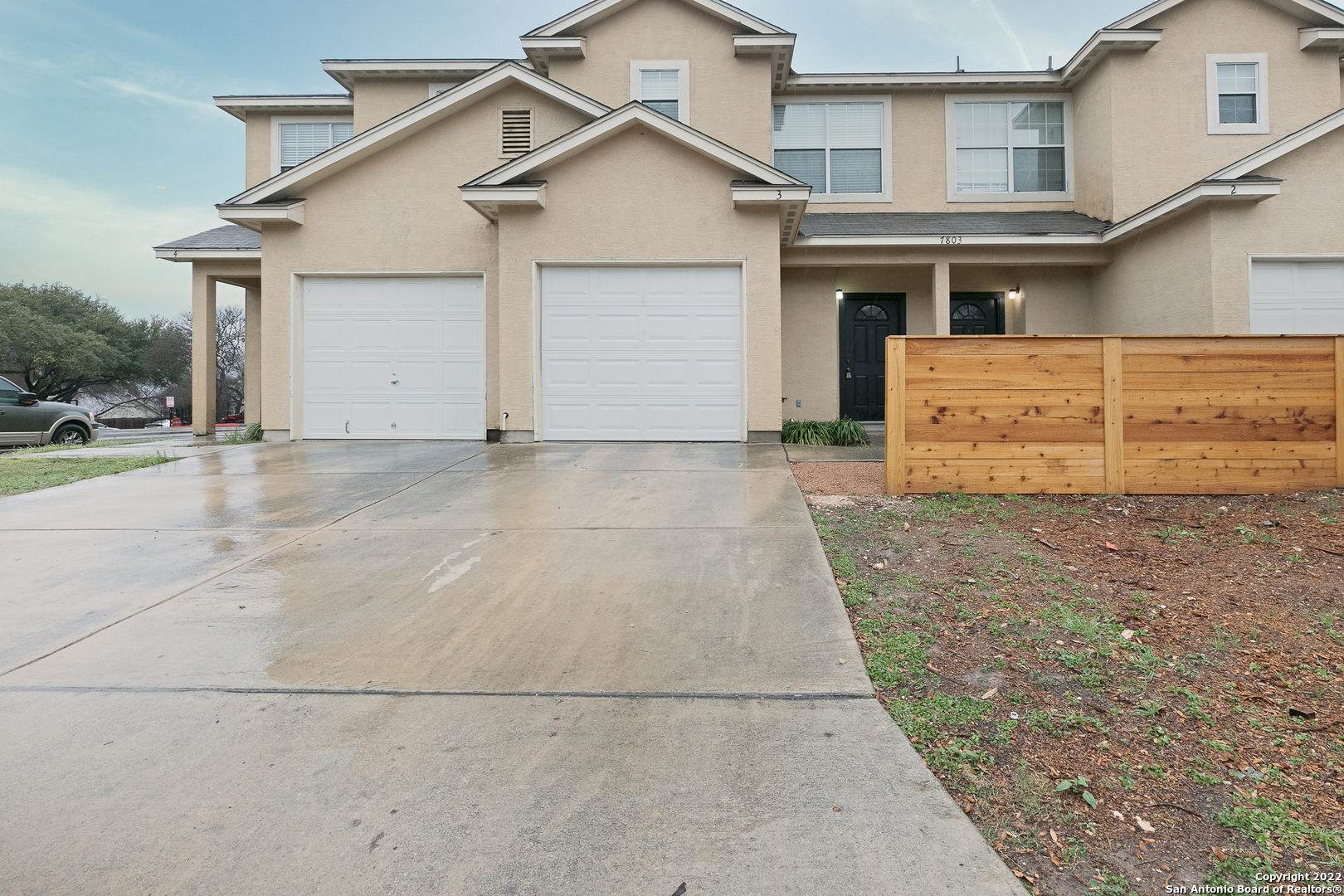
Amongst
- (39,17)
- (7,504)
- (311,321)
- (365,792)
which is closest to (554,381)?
(311,321)

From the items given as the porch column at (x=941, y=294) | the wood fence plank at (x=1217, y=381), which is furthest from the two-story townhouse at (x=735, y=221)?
the wood fence plank at (x=1217, y=381)

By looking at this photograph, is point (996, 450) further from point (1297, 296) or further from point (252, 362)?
point (252, 362)

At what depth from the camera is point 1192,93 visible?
41.4 feet

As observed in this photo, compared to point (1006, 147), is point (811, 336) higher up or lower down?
lower down

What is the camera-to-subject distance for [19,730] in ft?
8.90

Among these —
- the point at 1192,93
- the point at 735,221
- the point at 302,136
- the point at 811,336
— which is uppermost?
the point at 302,136

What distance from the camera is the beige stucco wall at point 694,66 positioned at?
13086 mm

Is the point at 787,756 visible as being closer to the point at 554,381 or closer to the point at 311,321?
the point at 554,381

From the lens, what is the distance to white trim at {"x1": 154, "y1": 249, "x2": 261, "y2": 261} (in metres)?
13.5

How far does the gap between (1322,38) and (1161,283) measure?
610 cm

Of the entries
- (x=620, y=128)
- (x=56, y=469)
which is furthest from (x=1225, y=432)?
(x=56, y=469)

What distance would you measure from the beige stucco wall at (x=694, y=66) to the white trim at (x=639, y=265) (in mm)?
3755

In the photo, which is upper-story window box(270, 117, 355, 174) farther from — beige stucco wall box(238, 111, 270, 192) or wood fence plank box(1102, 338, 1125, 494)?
wood fence plank box(1102, 338, 1125, 494)

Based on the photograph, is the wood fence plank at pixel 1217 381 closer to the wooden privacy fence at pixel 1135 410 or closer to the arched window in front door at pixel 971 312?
the wooden privacy fence at pixel 1135 410
